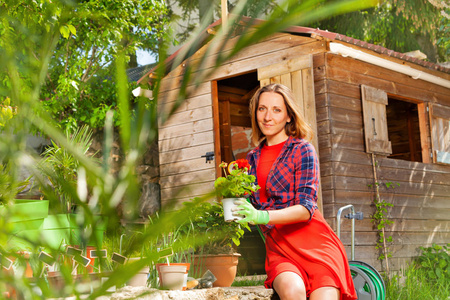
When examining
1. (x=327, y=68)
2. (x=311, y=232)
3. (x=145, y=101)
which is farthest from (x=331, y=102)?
(x=145, y=101)

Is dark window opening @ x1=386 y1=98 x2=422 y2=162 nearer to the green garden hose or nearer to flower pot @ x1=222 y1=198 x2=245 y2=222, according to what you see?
the green garden hose

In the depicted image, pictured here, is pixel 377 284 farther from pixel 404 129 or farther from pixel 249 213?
pixel 404 129

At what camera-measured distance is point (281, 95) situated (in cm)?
274

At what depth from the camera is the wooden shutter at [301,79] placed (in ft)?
19.2

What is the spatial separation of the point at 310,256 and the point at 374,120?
427 cm

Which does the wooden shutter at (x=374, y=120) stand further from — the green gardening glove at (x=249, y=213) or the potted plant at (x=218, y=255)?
the green gardening glove at (x=249, y=213)

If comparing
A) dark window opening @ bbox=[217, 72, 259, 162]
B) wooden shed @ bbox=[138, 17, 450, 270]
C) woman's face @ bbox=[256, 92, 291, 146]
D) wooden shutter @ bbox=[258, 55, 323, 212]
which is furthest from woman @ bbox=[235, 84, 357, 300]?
dark window opening @ bbox=[217, 72, 259, 162]

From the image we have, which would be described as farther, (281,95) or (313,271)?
(281,95)

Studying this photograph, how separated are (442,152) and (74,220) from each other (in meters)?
7.67

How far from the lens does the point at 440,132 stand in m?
7.30

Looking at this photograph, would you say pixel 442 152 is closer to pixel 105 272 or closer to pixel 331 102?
pixel 331 102

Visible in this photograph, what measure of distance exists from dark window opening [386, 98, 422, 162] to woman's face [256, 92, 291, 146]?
7.48 metres

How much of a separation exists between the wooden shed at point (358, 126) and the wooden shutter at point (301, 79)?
12mm

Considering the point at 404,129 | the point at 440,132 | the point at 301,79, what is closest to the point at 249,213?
the point at 301,79
